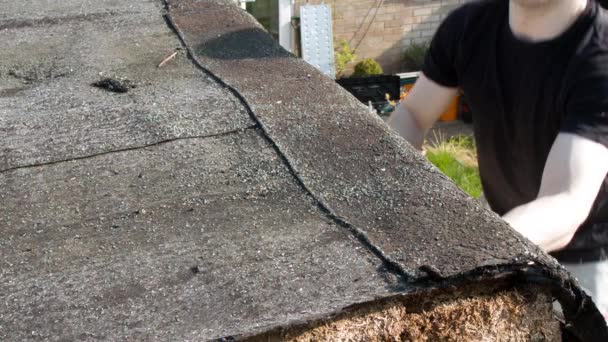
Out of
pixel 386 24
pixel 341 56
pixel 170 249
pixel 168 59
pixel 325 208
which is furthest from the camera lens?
pixel 386 24

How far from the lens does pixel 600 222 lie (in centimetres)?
241

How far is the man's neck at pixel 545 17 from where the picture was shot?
2.29m

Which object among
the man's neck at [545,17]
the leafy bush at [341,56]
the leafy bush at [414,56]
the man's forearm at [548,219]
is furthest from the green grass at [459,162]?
the man's forearm at [548,219]

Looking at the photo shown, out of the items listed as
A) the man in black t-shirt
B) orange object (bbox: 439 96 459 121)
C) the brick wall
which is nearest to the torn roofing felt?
the man in black t-shirt

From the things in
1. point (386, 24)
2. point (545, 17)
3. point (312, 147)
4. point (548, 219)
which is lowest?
point (386, 24)

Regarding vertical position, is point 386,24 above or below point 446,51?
below

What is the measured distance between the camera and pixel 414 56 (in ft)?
34.9

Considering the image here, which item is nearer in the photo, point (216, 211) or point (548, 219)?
point (216, 211)

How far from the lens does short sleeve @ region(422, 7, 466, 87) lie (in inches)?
105

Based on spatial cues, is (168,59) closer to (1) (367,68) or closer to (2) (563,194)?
(2) (563,194)

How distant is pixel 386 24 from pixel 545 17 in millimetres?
8546

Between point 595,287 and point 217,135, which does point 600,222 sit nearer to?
point 595,287

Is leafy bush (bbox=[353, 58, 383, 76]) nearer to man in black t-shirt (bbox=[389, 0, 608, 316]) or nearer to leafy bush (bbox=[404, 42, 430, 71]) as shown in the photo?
leafy bush (bbox=[404, 42, 430, 71])

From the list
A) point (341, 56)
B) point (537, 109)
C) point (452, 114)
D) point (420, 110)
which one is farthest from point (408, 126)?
point (452, 114)
